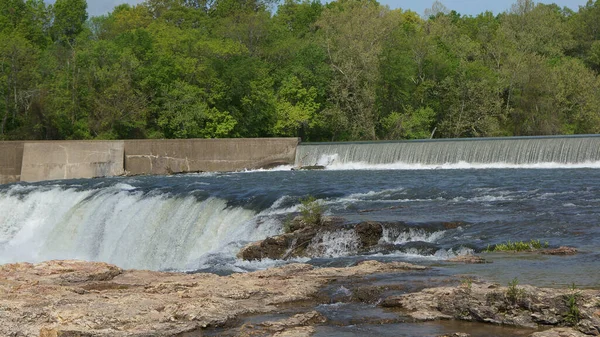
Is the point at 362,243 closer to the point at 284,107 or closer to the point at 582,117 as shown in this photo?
the point at 284,107

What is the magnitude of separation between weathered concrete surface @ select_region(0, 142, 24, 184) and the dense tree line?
29.3 feet

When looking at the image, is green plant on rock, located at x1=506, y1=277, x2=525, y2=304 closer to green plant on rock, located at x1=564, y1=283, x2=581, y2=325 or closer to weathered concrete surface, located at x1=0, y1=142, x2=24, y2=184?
green plant on rock, located at x1=564, y1=283, x2=581, y2=325

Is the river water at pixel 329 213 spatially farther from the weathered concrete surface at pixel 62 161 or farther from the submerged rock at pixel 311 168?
the weathered concrete surface at pixel 62 161

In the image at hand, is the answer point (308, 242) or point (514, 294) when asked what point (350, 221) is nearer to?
point (308, 242)

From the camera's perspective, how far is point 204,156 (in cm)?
3912

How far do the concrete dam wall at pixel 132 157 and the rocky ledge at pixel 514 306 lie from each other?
1167 inches

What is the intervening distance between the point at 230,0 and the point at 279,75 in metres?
24.3

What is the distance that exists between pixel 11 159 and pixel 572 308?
33885 mm

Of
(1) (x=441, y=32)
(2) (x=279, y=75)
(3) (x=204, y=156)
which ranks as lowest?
(3) (x=204, y=156)

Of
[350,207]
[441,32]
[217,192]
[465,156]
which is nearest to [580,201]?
[350,207]

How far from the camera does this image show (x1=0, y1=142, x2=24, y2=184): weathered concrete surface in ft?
126

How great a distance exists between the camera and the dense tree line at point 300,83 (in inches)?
1930

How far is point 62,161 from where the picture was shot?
38219mm

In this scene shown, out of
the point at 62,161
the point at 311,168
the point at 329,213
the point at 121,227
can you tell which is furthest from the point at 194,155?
the point at 329,213
